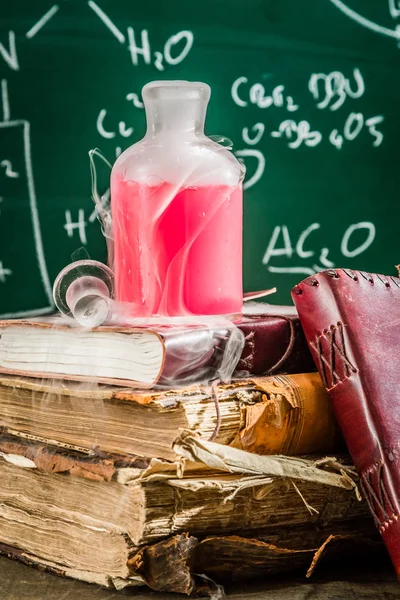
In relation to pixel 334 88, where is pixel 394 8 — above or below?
above

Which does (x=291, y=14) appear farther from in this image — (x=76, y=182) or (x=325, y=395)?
(x=325, y=395)

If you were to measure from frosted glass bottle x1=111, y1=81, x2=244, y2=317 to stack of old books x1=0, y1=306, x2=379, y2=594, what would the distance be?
0.27 ft

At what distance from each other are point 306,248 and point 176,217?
1.66ft

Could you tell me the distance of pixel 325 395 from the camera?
0.73 metres

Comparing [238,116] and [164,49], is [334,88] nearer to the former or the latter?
[238,116]

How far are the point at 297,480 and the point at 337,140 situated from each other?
0.74 m

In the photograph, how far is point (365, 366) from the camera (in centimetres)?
66

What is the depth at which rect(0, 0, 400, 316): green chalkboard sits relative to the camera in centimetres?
113

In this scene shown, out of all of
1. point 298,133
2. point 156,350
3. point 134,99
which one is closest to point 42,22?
point 134,99

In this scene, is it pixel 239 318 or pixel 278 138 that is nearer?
pixel 239 318

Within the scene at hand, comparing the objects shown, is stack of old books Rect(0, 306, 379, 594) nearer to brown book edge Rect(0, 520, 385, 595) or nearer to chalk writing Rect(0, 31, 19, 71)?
brown book edge Rect(0, 520, 385, 595)

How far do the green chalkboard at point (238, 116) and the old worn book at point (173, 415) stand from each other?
0.42m

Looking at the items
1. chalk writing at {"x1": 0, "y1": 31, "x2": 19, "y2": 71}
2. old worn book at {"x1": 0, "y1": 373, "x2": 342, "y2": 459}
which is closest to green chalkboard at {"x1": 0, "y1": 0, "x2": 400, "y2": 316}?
chalk writing at {"x1": 0, "y1": 31, "x2": 19, "y2": 71}

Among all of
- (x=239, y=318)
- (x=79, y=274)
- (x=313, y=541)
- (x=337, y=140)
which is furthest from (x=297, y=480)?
(x=337, y=140)
